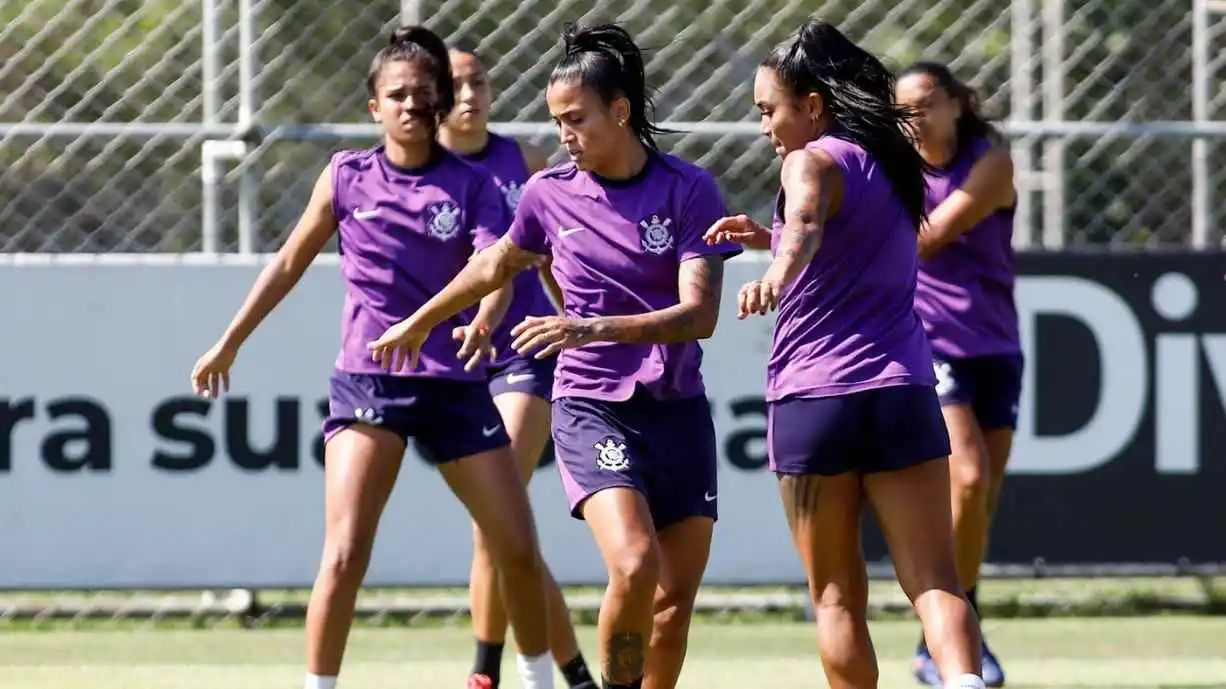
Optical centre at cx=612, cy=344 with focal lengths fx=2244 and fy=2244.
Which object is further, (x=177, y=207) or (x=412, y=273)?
(x=177, y=207)

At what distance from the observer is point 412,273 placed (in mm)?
6105

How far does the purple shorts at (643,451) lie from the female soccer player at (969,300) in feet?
5.06

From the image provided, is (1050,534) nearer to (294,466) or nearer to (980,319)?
(980,319)

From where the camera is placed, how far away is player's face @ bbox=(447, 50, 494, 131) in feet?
22.4

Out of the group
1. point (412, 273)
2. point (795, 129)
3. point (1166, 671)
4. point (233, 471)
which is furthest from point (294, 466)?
point (795, 129)

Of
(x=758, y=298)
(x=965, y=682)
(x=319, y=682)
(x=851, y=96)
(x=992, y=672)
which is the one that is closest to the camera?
(x=758, y=298)

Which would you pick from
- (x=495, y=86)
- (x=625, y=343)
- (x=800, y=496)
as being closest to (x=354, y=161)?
(x=625, y=343)

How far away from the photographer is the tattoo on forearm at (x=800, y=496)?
517cm

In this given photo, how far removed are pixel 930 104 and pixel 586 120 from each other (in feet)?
5.96

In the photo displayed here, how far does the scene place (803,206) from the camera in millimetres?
4742

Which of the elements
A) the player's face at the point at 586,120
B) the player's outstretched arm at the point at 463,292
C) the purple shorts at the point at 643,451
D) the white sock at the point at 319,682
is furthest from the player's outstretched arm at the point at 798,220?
the white sock at the point at 319,682

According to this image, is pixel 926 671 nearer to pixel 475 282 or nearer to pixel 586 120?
pixel 475 282

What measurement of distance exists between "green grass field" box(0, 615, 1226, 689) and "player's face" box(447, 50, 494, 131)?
6.07 feet

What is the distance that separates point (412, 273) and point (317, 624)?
99 centimetres
